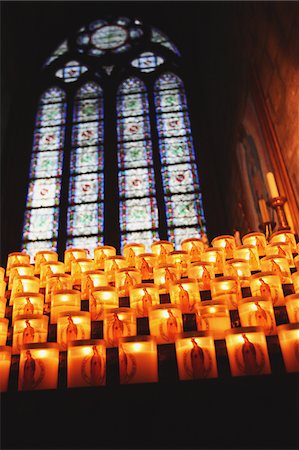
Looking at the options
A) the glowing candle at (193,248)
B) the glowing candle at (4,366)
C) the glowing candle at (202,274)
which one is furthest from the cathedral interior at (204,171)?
the glowing candle at (193,248)

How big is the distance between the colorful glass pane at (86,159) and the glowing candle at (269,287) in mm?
5683

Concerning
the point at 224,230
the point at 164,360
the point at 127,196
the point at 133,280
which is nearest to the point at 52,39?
the point at 127,196

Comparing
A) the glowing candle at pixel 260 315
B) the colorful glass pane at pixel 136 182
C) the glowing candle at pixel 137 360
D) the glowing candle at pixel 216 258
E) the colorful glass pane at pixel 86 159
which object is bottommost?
the glowing candle at pixel 137 360

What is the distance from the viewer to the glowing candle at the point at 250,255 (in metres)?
2.59

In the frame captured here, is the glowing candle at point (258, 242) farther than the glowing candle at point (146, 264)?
Yes

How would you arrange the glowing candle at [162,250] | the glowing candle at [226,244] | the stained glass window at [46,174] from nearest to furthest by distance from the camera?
the glowing candle at [162,250], the glowing candle at [226,244], the stained glass window at [46,174]

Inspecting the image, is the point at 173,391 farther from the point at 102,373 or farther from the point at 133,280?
the point at 133,280

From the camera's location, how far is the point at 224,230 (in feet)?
21.1

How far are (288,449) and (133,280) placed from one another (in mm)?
1091

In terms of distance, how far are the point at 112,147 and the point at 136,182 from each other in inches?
33.8

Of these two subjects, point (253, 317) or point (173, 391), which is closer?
point (173, 391)

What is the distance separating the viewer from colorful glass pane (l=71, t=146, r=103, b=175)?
7.52m

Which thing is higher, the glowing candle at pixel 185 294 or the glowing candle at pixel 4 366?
the glowing candle at pixel 185 294

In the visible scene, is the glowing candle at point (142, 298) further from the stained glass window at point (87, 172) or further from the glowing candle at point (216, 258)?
the stained glass window at point (87, 172)
